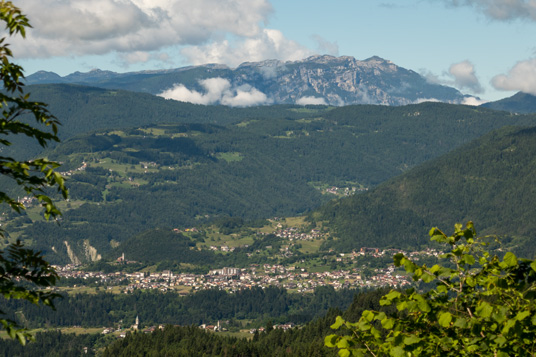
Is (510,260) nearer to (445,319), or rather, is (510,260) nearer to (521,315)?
(521,315)

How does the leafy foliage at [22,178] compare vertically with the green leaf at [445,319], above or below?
above

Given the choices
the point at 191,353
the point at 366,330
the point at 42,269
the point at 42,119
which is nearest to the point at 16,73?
the point at 42,119

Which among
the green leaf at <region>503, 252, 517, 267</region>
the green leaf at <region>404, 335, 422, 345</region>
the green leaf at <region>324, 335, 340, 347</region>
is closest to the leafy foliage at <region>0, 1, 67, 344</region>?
the green leaf at <region>324, 335, 340, 347</region>

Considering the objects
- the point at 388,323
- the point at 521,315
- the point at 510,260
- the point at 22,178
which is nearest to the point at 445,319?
the point at 388,323

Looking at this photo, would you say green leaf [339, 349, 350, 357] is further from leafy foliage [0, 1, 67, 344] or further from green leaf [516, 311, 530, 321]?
leafy foliage [0, 1, 67, 344]

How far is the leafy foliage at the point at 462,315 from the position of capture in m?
16.8

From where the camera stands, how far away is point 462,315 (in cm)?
1809

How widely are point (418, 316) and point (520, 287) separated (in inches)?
101

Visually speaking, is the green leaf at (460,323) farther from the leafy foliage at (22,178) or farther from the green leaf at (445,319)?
the leafy foliage at (22,178)

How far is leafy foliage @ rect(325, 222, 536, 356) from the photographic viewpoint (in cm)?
1683

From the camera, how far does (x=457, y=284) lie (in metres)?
18.6

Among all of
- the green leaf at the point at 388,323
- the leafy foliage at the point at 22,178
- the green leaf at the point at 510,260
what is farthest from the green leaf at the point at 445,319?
the leafy foliage at the point at 22,178

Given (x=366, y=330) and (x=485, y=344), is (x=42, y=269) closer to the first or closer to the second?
(x=366, y=330)

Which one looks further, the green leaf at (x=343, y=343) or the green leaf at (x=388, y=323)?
the green leaf at (x=343, y=343)
